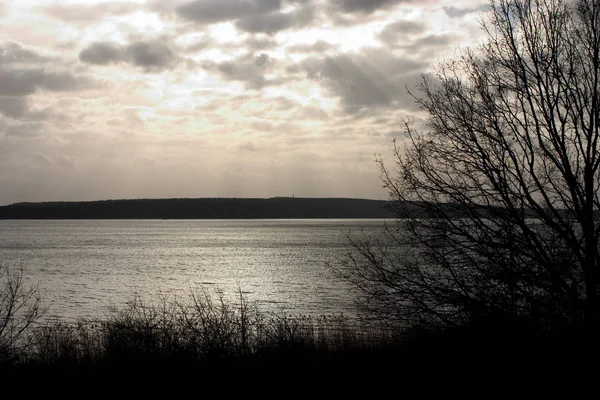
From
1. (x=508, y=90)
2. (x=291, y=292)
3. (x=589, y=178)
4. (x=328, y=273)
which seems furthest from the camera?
(x=328, y=273)

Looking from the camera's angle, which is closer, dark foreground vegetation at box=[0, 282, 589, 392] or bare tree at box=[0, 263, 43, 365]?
dark foreground vegetation at box=[0, 282, 589, 392]

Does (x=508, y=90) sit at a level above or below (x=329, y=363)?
above

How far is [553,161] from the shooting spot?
12039 millimetres

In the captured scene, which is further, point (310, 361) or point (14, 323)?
point (14, 323)

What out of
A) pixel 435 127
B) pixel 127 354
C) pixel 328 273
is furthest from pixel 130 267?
pixel 435 127

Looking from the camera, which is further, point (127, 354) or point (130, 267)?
point (130, 267)

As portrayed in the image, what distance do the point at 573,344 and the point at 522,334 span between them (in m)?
0.99

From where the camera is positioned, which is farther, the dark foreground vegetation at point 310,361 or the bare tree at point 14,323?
the bare tree at point 14,323

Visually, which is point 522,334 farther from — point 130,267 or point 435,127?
point 130,267

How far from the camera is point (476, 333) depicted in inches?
507

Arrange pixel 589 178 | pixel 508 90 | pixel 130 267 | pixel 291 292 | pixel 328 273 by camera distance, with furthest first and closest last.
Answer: pixel 130 267 < pixel 328 273 < pixel 291 292 < pixel 508 90 < pixel 589 178

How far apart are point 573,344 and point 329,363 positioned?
5.66m

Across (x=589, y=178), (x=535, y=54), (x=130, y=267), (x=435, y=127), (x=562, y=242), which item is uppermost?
(x=535, y=54)

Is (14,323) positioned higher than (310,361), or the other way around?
(310,361)
